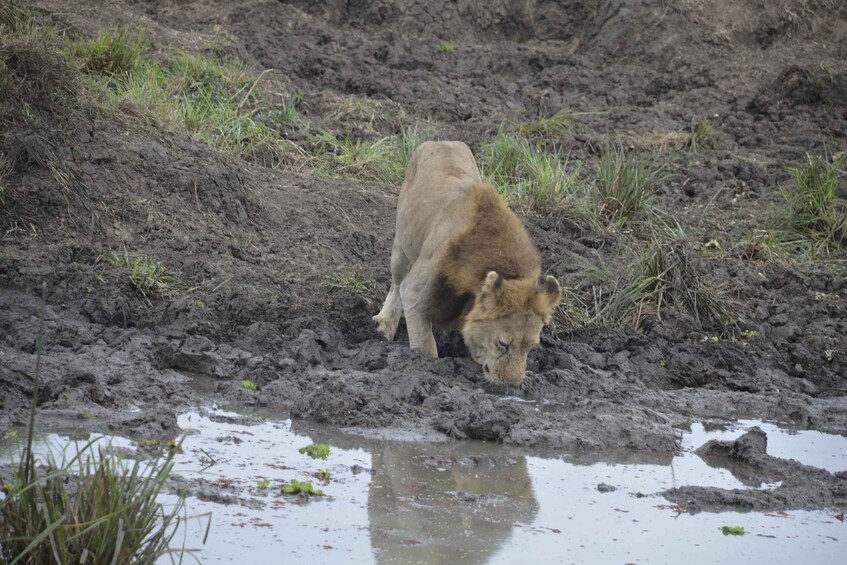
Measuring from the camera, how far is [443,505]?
5.77 meters

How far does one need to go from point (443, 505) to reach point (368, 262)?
16.9 feet

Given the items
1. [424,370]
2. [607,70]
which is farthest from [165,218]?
[607,70]

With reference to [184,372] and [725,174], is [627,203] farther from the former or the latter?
[184,372]

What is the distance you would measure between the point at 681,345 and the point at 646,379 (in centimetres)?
74

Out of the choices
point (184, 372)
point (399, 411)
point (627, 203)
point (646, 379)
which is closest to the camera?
point (399, 411)

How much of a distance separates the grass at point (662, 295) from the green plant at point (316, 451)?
162 inches

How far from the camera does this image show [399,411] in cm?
738

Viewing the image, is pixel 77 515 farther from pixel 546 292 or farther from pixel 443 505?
pixel 546 292

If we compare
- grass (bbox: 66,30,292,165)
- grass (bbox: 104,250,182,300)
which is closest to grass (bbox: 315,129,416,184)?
grass (bbox: 66,30,292,165)

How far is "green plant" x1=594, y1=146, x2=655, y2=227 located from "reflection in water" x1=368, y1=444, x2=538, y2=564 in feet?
19.1

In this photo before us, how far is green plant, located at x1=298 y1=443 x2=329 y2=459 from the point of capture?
6.39m

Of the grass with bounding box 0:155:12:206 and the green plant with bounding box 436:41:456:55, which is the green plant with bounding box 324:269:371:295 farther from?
the green plant with bounding box 436:41:456:55

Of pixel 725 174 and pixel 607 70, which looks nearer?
pixel 725 174

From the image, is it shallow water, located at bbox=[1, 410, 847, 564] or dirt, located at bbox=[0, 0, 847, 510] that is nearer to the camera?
shallow water, located at bbox=[1, 410, 847, 564]
